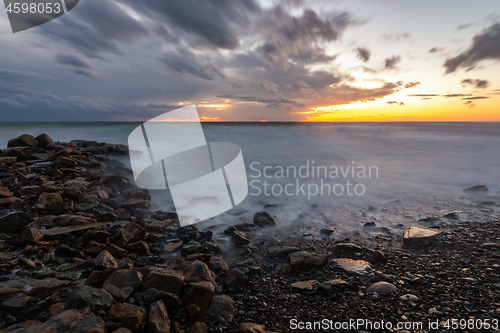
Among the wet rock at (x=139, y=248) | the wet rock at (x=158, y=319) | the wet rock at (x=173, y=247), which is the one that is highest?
the wet rock at (x=158, y=319)

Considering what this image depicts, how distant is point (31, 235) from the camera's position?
2736mm

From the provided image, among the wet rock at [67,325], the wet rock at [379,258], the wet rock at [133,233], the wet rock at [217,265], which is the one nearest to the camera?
the wet rock at [67,325]

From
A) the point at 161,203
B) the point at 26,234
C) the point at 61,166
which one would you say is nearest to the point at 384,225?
the point at 161,203

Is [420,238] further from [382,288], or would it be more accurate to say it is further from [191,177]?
[191,177]

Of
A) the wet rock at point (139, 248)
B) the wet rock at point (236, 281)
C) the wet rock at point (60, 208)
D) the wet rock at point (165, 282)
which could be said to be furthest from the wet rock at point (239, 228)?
the wet rock at point (60, 208)

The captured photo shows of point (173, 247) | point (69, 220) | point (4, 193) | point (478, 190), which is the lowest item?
point (478, 190)

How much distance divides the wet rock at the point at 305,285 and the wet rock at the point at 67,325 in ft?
5.91

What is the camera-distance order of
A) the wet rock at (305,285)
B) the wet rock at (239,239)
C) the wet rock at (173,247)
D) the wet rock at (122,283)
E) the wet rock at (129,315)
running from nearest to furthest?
the wet rock at (129,315) < the wet rock at (122,283) < the wet rock at (305,285) < the wet rock at (173,247) < the wet rock at (239,239)

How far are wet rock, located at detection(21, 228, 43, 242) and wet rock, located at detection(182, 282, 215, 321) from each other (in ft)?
6.70

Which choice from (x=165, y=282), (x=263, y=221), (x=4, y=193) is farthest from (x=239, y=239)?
(x=4, y=193)

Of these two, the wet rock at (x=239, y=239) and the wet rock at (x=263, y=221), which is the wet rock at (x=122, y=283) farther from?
the wet rock at (x=263, y=221)

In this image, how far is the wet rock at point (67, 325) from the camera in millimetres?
1596

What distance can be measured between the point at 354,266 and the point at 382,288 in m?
0.57

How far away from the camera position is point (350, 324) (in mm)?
1983
